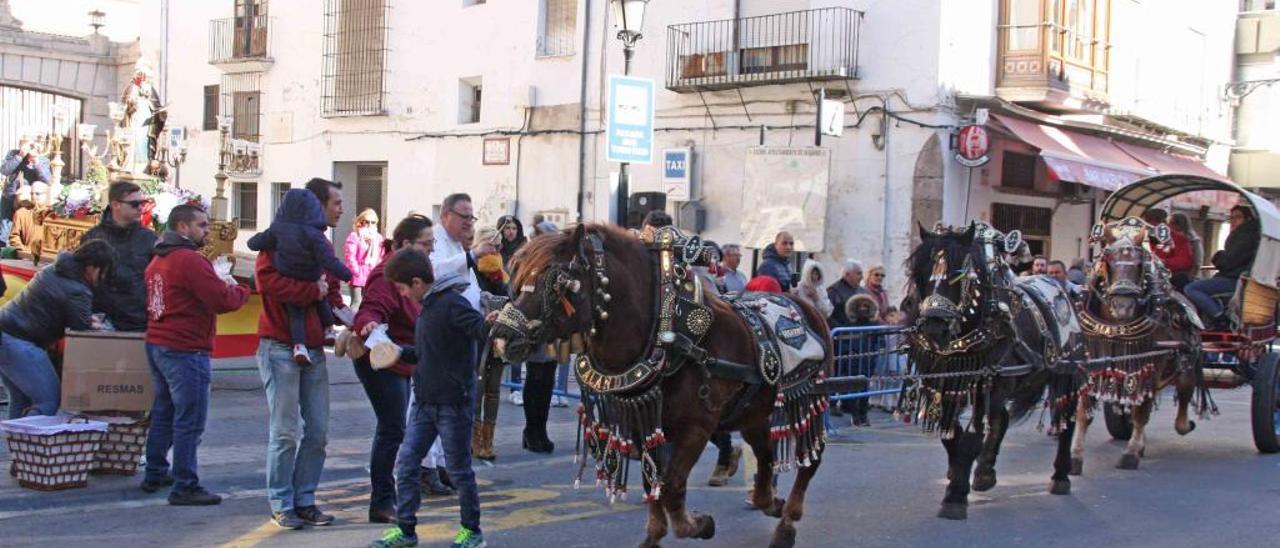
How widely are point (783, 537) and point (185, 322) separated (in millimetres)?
3710

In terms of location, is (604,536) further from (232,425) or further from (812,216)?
(812,216)

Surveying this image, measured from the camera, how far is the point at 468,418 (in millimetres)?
6461

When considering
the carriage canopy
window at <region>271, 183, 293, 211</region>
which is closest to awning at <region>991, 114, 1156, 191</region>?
the carriage canopy

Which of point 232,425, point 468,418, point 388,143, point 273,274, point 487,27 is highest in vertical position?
point 487,27

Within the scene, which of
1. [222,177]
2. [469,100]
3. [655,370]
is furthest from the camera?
[469,100]

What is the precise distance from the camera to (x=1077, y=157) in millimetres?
20844

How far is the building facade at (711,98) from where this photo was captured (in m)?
20.2

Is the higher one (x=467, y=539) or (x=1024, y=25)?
(x=1024, y=25)

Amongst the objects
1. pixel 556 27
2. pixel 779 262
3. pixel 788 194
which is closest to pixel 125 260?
pixel 779 262

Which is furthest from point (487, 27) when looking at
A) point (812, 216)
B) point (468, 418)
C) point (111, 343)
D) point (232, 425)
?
point (468, 418)

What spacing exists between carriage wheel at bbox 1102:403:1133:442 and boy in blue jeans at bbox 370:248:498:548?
269 inches

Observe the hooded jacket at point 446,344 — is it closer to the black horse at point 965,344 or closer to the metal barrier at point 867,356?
the black horse at point 965,344

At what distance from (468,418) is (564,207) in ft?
57.9

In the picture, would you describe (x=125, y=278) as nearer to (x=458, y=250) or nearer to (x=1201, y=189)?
A: (x=458, y=250)
